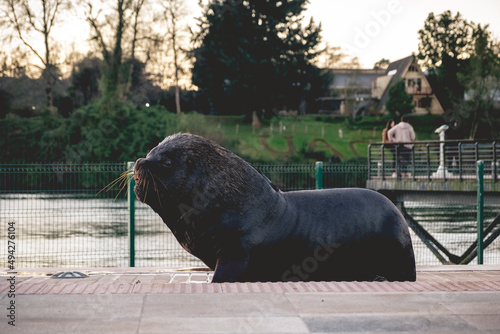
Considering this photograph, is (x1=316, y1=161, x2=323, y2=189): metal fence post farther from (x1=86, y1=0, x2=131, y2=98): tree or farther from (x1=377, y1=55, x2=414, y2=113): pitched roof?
(x1=377, y1=55, x2=414, y2=113): pitched roof

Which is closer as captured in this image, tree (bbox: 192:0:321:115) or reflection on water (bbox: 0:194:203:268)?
reflection on water (bbox: 0:194:203:268)

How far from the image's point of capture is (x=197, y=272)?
27.3ft

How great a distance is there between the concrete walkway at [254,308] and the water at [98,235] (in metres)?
5.37

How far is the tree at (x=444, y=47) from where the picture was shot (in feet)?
266

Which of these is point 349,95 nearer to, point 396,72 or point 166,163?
point 396,72

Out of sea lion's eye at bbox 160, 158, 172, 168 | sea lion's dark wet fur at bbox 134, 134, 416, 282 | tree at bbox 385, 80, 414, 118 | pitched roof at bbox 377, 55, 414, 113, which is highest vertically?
pitched roof at bbox 377, 55, 414, 113

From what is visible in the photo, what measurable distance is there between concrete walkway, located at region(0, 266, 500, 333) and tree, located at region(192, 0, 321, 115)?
48913 millimetres

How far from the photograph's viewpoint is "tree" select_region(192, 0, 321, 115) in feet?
179

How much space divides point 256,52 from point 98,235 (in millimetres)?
41976

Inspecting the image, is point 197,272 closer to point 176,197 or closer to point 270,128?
point 176,197

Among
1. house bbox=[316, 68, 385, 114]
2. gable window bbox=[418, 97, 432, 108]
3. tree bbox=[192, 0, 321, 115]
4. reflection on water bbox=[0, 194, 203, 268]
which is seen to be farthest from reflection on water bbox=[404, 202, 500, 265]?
gable window bbox=[418, 97, 432, 108]

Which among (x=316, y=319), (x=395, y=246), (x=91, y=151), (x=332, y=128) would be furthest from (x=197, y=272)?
(x=332, y=128)

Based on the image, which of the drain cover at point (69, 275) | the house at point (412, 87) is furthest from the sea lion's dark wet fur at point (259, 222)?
the house at point (412, 87)

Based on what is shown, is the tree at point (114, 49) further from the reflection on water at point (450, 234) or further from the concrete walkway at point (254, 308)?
the concrete walkway at point (254, 308)
